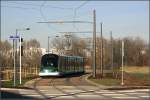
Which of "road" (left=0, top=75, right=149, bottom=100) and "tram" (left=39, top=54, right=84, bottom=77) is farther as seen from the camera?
"tram" (left=39, top=54, right=84, bottom=77)

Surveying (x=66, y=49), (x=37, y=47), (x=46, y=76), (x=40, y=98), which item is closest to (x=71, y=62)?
(x=46, y=76)

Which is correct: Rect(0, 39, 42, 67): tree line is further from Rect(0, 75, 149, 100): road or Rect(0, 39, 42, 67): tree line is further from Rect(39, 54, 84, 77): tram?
Rect(0, 75, 149, 100): road

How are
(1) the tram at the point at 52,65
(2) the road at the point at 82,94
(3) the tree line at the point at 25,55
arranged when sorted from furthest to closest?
(3) the tree line at the point at 25,55 → (1) the tram at the point at 52,65 → (2) the road at the point at 82,94

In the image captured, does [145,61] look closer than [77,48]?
Yes

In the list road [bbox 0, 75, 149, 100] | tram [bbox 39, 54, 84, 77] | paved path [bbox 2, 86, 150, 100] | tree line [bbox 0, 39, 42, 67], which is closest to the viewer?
paved path [bbox 2, 86, 150, 100]

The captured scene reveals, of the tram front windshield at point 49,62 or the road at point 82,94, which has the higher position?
the tram front windshield at point 49,62

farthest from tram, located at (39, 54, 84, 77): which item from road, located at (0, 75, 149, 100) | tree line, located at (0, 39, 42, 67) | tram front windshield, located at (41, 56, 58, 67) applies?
tree line, located at (0, 39, 42, 67)

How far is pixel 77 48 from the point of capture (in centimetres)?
9781

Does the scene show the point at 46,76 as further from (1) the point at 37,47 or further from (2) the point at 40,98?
(1) the point at 37,47

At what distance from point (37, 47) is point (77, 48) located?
8.71 m

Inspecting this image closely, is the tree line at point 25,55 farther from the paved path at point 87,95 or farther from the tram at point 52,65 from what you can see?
the paved path at point 87,95

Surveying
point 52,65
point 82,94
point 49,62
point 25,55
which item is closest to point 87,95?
point 82,94

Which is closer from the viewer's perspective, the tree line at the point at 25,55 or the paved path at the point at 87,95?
the paved path at the point at 87,95

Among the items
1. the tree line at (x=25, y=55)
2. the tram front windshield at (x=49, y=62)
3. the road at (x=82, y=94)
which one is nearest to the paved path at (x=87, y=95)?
the road at (x=82, y=94)
